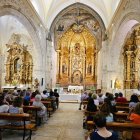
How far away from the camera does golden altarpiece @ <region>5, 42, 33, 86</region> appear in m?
23.5

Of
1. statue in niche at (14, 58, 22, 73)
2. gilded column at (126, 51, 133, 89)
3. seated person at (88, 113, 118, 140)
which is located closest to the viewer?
seated person at (88, 113, 118, 140)

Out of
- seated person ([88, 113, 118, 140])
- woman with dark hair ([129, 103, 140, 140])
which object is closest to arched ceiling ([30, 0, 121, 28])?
woman with dark hair ([129, 103, 140, 140])

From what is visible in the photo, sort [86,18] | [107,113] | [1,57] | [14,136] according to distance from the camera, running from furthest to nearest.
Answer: [86,18] < [1,57] < [14,136] < [107,113]

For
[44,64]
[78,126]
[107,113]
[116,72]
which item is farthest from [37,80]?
[107,113]

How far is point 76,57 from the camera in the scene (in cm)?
2838

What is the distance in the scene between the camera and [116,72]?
21062 mm

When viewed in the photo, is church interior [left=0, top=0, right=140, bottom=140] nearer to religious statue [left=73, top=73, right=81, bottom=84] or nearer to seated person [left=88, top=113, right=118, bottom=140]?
religious statue [left=73, top=73, right=81, bottom=84]

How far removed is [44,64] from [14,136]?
1518 cm

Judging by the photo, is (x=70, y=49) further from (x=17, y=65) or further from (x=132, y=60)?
(x=132, y=60)

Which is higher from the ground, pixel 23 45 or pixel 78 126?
pixel 23 45

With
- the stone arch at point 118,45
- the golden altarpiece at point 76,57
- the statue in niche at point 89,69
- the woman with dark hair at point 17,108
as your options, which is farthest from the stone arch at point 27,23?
the woman with dark hair at point 17,108

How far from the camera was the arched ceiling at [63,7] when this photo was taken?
2181 centimetres

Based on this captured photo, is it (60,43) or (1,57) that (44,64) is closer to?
(1,57)

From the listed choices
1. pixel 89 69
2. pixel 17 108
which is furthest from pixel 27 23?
pixel 17 108
